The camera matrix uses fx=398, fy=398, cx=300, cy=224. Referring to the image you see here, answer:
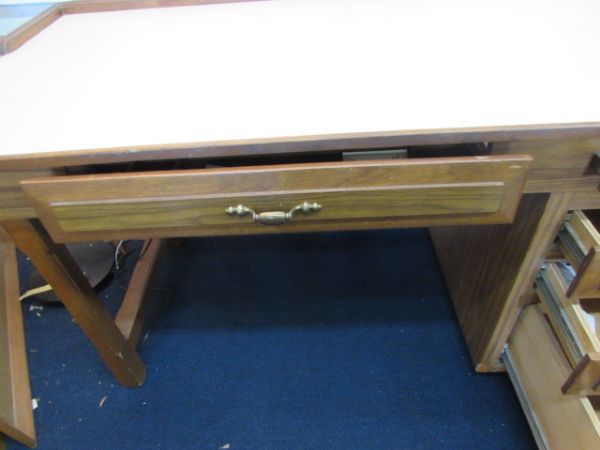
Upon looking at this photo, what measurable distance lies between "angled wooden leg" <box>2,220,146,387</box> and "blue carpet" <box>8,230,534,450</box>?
0.33ft

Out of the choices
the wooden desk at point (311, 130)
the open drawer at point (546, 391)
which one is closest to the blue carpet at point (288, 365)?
the open drawer at point (546, 391)

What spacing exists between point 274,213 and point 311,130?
117mm

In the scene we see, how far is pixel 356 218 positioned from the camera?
0.56m

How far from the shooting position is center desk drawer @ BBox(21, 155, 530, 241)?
1.62 ft

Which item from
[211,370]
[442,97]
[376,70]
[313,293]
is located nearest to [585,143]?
[442,97]

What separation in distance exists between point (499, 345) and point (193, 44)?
895mm

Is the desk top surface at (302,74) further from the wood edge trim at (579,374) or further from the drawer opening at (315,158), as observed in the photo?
the wood edge trim at (579,374)

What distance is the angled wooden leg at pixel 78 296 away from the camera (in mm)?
645

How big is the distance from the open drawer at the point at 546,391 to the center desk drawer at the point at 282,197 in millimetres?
329

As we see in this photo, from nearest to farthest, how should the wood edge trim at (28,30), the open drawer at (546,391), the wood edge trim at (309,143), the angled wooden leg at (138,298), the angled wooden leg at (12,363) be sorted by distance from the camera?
the wood edge trim at (309,143) → the open drawer at (546,391) → the wood edge trim at (28,30) → the angled wooden leg at (12,363) → the angled wooden leg at (138,298)

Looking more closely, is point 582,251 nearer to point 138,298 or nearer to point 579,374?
point 579,374

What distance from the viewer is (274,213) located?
0.53 meters

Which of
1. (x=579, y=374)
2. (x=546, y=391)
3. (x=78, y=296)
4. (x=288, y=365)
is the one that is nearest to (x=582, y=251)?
(x=579, y=374)

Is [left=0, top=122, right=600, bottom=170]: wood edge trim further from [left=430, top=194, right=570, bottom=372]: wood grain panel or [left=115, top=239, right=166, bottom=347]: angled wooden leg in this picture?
[left=115, top=239, right=166, bottom=347]: angled wooden leg
